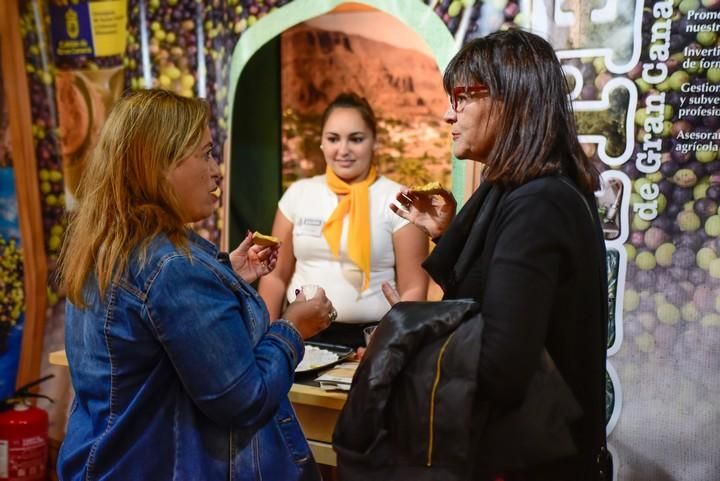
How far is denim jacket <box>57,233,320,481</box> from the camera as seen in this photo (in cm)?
118

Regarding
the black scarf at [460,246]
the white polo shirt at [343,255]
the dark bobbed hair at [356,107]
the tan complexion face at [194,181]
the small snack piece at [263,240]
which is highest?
the dark bobbed hair at [356,107]

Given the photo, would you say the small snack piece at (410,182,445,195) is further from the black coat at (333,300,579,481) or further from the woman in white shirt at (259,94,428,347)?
the woman in white shirt at (259,94,428,347)

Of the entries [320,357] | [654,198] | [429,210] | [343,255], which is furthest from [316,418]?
[654,198]

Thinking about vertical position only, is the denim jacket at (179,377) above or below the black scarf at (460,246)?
below

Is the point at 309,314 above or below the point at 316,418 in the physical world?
above

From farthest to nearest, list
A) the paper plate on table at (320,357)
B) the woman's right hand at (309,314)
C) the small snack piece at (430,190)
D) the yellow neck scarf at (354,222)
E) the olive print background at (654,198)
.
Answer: the yellow neck scarf at (354,222) < the olive print background at (654,198) < the paper plate on table at (320,357) < the small snack piece at (430,190) < the woman's right hand at (309,314)

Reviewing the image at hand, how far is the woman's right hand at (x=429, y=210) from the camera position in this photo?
5.60 feet

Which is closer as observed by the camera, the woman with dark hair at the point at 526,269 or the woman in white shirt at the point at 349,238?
the woman with dark hair at the point at 526,269

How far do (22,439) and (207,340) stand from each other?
7.52 feet

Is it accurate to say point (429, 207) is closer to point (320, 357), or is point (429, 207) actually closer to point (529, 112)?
point (529, 112)

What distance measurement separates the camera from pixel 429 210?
1.73 m

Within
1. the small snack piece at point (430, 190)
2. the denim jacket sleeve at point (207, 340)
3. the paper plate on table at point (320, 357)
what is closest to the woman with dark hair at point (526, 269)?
the denim jacket sleeve at point (207, 340)

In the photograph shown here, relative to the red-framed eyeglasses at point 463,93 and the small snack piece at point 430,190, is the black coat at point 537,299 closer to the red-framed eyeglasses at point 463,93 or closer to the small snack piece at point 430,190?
the red-framed eyeglasses at point 463,93

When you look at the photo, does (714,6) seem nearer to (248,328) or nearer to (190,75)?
(248,328)
